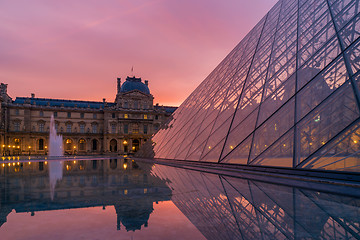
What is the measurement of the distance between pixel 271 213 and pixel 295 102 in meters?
6.37

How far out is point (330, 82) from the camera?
30.1 ft

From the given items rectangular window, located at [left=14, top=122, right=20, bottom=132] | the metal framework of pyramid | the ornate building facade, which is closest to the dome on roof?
the ornate building facade

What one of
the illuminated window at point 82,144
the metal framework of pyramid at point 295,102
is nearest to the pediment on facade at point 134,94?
the illuminated window at point 82,144

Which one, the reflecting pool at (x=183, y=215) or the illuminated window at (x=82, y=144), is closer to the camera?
the reflecting pool at (x=183, y=215)

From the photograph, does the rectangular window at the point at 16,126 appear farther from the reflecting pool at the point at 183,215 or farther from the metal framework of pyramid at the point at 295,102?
the reflecting pool at the point at 183,215

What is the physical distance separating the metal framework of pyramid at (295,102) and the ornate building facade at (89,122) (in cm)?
5707

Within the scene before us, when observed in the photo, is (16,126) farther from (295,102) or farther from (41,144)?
(295,102)

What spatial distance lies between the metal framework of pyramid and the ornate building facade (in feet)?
187

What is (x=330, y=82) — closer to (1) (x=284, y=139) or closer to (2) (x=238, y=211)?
(1) (x=284, y=139)

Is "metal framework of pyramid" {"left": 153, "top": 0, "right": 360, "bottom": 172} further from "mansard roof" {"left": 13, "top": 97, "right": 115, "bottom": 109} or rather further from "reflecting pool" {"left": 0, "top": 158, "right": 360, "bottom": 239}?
"mansard roof" {"left": 13, "top": 97, "right": 115, "bottom": 109}

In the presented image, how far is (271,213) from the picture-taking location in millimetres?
4574

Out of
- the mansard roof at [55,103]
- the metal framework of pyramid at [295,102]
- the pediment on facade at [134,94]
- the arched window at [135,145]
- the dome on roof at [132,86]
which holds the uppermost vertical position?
the dome on roof at [132,86]

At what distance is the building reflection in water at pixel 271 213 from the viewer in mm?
3623

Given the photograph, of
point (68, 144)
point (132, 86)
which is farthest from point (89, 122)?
point (132, 86)
